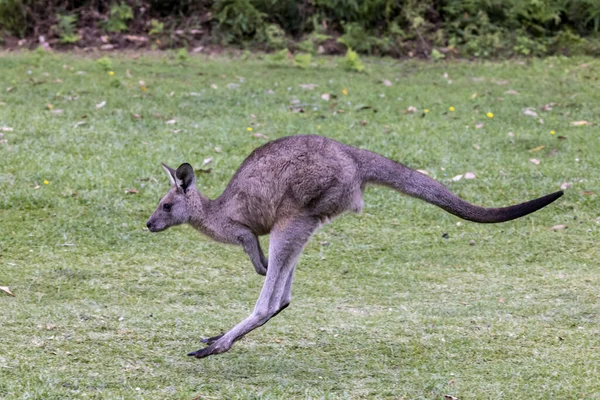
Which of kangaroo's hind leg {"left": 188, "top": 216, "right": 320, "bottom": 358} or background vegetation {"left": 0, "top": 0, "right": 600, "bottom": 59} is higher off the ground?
kangaroo's hind leg {"left": 188, "top": 216, "right": 320, "bottom": 358}

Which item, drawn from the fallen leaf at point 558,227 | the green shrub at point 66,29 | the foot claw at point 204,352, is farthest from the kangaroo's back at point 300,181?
the green shrub at point 66,29

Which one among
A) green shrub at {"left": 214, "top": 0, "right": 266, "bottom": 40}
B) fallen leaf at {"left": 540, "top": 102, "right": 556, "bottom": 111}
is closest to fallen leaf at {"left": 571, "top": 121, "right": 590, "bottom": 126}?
fallen leaf at {"left": 540, "top": 102, "right": 556, "bottom": 111}

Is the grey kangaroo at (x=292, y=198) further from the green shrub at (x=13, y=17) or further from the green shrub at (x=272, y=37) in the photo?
the green shrub at (x=13, y=17)

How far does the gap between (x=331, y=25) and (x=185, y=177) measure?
28.8 ft

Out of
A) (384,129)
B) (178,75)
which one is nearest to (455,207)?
(384,129)

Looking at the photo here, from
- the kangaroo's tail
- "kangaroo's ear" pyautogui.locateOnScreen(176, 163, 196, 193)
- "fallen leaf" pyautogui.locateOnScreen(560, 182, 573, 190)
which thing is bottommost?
"fallen leaf" pyautogui.locateOnScreen(560, 182, 573, 190)

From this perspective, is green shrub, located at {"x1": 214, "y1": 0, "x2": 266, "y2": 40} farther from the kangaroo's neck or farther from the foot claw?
the foot claw

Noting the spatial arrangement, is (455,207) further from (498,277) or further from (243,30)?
(243,30)

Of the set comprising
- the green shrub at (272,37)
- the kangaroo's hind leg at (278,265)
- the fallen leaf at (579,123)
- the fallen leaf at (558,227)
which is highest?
the kangaroo's hind leg at (278,265)

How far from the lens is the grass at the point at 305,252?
15.0ft

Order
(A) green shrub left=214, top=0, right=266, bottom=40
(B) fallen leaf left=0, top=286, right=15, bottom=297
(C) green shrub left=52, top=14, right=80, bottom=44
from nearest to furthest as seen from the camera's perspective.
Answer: (B) fallen leaf left=0, top=286, right=15, bottom=297
(C) green shrub left=52, top=14, right=80, bottom=44
(A) green shrub left=214, top=0, right=266, bottom=40

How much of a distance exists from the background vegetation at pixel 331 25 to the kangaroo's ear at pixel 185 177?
806 centimetres

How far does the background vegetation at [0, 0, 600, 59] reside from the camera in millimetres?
12930

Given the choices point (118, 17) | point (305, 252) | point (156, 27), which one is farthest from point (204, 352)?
point (118, 17)
